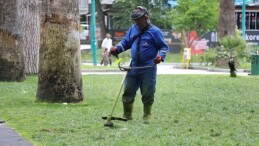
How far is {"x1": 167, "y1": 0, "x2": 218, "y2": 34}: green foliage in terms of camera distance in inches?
1688

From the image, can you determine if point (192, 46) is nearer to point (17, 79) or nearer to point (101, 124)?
point (17, 79)

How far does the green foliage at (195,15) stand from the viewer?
42.9 m

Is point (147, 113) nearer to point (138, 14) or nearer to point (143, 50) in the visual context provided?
point (143, 50)

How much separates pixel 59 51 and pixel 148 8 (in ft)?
131

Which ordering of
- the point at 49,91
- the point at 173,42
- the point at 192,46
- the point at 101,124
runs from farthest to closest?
1. the point at 173,42
2. the point at 192,46
3. the point at 49,91
4. the point at 101,124

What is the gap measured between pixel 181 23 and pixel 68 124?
3452 centimetres

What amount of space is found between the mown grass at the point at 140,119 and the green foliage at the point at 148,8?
116 feet

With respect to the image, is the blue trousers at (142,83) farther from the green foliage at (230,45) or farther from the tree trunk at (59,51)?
the green foliage at (230,45)

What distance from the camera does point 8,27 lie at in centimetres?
1662

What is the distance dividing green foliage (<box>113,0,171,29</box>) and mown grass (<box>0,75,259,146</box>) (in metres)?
35.2

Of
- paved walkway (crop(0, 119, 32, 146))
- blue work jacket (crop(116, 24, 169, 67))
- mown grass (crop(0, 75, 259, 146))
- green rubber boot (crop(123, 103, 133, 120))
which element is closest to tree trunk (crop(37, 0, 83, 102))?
mown grass (crop(0, 75, 259, 146))

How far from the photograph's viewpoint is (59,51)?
1180 cm

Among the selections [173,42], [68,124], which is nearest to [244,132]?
[68,124]

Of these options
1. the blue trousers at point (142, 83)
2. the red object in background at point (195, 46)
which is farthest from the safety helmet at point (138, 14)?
the red object in background at point (195, 46)
